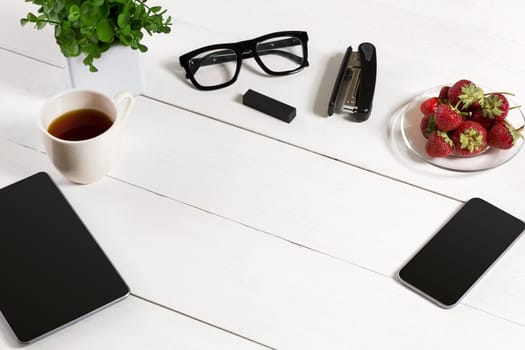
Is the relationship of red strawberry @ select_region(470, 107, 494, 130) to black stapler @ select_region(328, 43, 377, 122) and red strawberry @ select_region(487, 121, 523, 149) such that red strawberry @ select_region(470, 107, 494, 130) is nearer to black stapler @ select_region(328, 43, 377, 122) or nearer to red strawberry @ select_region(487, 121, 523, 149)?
red strawberry @ select_region(487, 121, 523, 149)

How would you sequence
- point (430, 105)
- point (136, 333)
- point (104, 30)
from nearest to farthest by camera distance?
point (136, 333) → point (104, 30) → point (430, 105)

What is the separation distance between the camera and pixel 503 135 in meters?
1.13

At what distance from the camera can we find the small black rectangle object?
952 mm

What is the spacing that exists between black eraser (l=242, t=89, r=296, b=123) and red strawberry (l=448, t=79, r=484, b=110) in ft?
0.80

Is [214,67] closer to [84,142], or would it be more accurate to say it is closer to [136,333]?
[84,142]

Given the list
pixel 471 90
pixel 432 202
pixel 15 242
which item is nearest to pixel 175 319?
pixel 15 242

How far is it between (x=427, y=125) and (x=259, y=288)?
37 cm

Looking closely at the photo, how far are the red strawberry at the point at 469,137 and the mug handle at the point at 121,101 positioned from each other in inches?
18.6

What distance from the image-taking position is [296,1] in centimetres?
137

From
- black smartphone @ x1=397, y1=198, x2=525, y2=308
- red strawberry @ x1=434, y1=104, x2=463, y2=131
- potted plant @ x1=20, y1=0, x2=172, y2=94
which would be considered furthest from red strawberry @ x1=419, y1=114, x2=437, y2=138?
potted plant @ x1=20, y1=0, x2=172, y2=94

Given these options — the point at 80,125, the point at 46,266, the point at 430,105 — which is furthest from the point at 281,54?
the point at 46,266

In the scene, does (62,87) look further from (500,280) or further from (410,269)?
(500,280)

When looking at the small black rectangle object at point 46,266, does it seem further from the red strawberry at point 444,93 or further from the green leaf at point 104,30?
the red strawberry at point 444,93

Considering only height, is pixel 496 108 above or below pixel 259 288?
above
